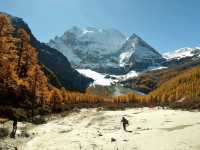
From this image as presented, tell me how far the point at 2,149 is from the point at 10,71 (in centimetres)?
3736

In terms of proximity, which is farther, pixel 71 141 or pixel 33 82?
pixel 33 82

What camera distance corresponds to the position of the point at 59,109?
297ft

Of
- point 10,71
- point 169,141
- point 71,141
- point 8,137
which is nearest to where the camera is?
point 169,141

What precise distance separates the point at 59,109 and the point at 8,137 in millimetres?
55793

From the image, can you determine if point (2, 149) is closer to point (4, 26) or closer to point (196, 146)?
point (196, 146)

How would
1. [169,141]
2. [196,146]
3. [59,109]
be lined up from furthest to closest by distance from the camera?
[59,109], [169,141], [196,146]

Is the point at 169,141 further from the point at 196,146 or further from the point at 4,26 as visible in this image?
the point at 4,26

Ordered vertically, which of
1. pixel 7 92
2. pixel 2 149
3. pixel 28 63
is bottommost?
pixel 2 149

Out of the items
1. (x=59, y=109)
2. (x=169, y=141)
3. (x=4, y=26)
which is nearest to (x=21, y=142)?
(x=169, y=141)

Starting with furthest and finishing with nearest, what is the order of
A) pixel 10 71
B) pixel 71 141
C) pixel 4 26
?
pixel 10 71, pixel 4 26, pixel 71 141

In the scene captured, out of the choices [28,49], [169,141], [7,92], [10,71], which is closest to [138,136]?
[169,141]

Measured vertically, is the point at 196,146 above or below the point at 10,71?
below

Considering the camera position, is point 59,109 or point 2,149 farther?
point 59,109

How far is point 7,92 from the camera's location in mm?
70062
